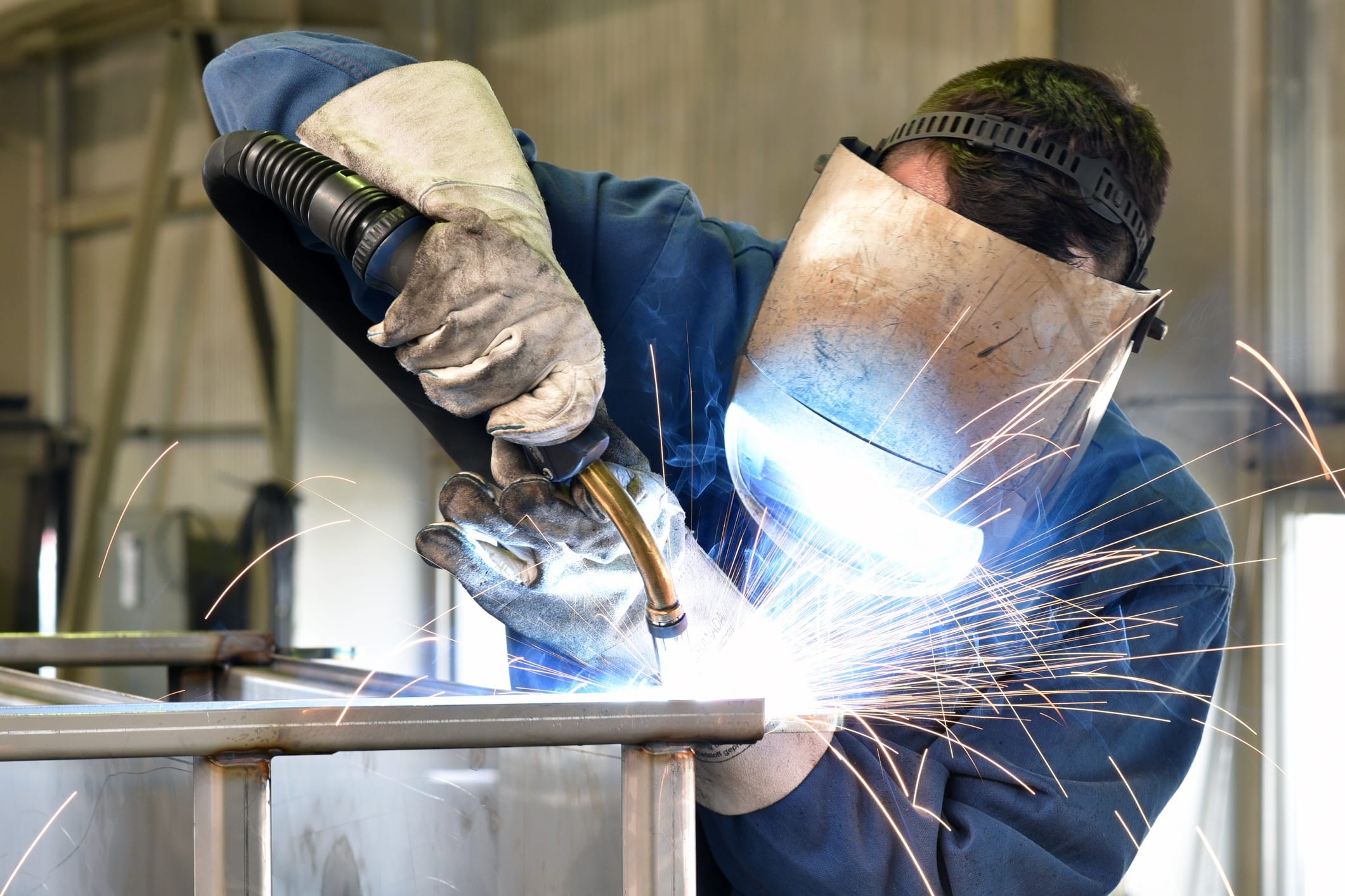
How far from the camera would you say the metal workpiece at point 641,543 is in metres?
0.94

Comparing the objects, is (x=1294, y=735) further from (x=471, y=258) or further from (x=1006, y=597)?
(x=471, y=258)

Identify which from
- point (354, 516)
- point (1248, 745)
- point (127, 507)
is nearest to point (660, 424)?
point (1248, 745)

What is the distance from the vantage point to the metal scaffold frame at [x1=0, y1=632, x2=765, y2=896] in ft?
2.12

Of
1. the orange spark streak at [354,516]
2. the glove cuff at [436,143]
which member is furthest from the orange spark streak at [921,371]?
the orange spark streak at [354,516]

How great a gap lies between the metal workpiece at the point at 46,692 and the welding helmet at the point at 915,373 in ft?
2.48

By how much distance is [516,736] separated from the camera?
2.27 feet

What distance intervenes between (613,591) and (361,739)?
0.50 meters

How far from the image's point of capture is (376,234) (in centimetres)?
90

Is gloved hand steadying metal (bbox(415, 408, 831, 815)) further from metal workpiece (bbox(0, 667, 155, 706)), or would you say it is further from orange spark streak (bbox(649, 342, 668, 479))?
metal workpiece (bbox(0, 667, 155, 706))

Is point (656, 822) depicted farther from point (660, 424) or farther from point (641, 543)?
point (660, 424)

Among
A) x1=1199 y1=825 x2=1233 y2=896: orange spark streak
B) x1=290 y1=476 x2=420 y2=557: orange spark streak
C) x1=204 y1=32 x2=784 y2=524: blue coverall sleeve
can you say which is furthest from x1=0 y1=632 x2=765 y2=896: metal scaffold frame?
x1=290 y1=476 x2=420 y2=557: orange spark streak

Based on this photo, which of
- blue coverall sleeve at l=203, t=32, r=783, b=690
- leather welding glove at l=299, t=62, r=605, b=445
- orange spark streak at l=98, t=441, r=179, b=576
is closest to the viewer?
leather welding glove at l=299, t=62, r=605, b=445

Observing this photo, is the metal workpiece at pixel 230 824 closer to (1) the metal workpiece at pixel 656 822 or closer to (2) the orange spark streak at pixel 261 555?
(1) the metal workpiece at pixel 656 822

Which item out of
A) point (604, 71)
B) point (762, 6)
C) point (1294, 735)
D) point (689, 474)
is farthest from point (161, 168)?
point (1294, 735)
